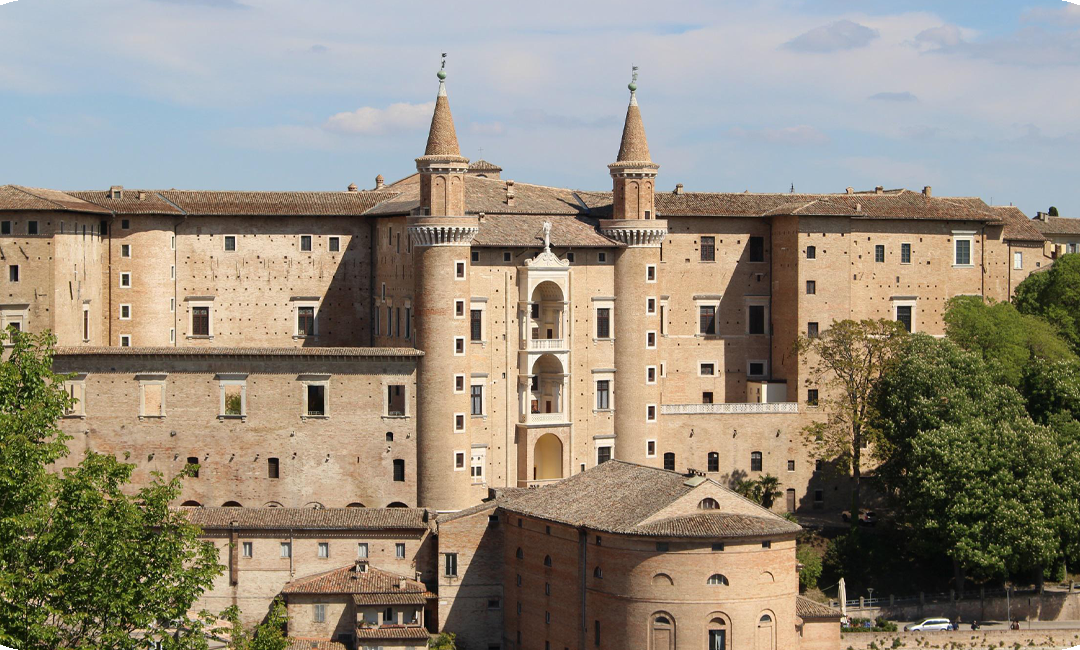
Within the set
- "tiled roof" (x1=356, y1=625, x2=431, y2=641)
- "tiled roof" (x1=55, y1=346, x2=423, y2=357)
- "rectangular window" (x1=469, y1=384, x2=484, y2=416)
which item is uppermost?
"tiled roof" (x1=55, y1=346, x2=423, y2=357)

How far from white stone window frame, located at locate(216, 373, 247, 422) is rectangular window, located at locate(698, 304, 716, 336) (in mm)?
20235

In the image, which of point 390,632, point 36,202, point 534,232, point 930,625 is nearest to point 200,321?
point 36,202

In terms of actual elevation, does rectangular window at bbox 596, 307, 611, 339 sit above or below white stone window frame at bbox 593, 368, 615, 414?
above

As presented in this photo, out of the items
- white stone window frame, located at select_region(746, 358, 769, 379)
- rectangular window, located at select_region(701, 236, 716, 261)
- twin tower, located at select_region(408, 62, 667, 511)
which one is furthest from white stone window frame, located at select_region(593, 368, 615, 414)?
white stone window frame, located at select_region(746, 358, 769, 379)

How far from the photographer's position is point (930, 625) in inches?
2682

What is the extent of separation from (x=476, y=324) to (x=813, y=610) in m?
17.1

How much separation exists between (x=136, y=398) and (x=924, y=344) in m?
30.0

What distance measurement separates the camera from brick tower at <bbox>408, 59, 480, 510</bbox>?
70.2 meters

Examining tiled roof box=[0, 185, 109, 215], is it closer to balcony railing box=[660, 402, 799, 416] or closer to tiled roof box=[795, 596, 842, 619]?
balcony railing box=[660, 402, 799, 416]

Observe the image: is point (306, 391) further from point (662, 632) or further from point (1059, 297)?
point (1059, 297)

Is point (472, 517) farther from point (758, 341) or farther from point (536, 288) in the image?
point (758, 341)

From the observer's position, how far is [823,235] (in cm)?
7825

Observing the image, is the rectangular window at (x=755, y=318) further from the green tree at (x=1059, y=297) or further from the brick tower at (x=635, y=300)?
the green tree at (x=1059, y=297)

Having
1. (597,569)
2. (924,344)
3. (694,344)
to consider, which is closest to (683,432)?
(694,344)
